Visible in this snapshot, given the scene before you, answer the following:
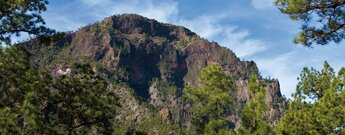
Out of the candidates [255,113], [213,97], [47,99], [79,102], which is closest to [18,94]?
[47,99]

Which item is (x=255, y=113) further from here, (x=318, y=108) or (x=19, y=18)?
(x=19, y=18)

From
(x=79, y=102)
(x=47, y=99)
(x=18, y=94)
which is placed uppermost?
(x=79, y=102)

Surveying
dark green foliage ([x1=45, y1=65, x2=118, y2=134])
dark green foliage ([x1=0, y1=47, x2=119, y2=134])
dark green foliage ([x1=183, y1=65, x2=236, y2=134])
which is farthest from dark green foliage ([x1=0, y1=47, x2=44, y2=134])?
dark green foliage ([x1=183, y1=65, x2=236, y2=134])

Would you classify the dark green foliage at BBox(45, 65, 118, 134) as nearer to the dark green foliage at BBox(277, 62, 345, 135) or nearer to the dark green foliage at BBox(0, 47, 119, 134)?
the dark green foliage at BBox(0, 47, 119, 134)

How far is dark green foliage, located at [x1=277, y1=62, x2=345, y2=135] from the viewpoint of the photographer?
25688 millimetres

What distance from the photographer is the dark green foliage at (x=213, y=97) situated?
31219mm

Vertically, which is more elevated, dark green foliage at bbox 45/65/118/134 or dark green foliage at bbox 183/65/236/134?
dark green foliage at bbox 183/65/236/134

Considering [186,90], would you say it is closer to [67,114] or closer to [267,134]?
[267,134]

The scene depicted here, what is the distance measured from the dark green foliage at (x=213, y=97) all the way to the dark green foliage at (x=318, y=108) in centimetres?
535

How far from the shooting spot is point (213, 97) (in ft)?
102

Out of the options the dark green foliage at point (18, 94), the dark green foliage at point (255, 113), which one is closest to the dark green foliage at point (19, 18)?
the dark green foliage at point (18, 94)

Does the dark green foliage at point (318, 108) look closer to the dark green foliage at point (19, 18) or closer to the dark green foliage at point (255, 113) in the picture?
the dark green foliage at point (255, 113)

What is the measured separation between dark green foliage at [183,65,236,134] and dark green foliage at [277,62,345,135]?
5.35 meters

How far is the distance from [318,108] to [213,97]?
305 inches
